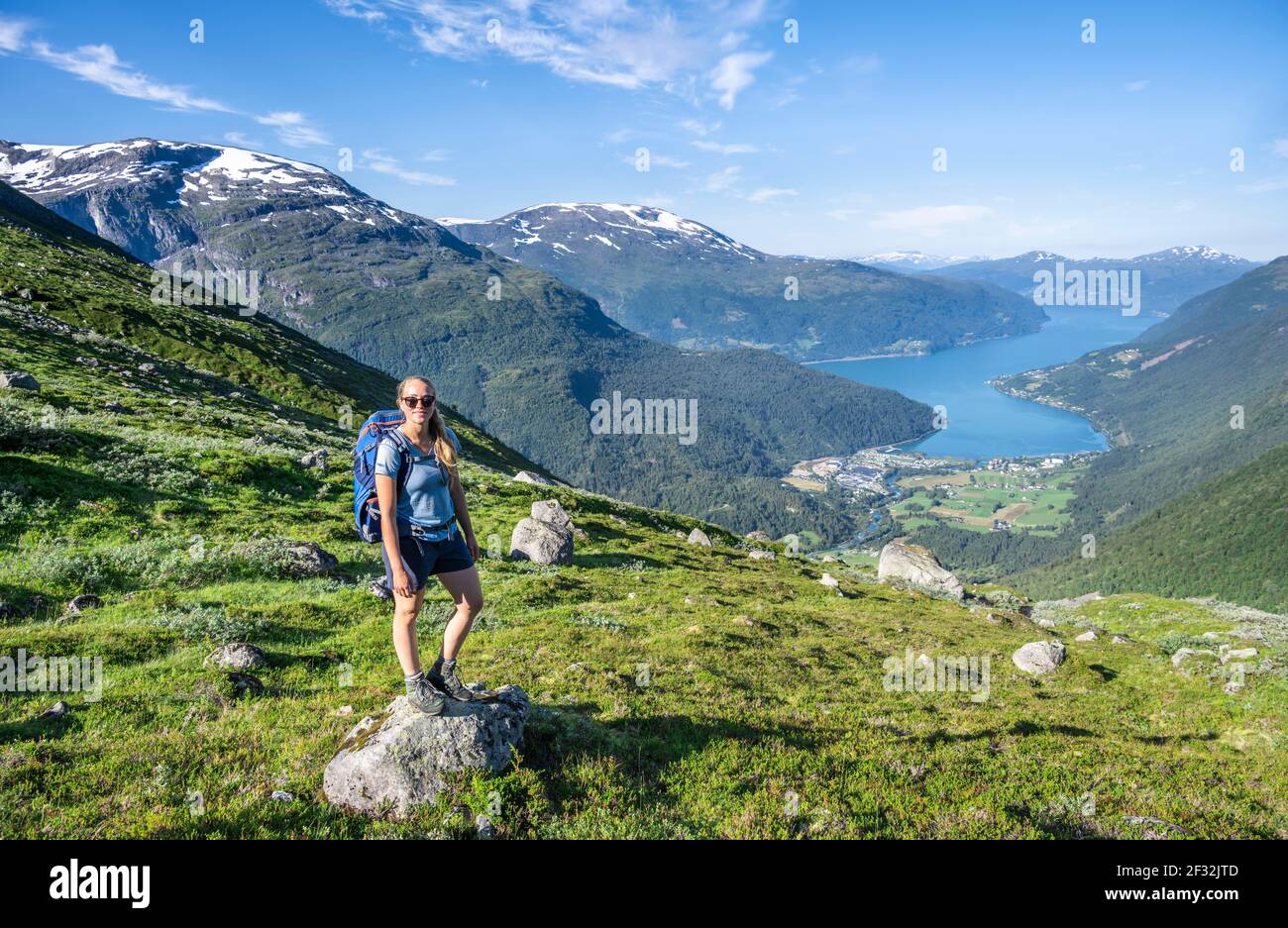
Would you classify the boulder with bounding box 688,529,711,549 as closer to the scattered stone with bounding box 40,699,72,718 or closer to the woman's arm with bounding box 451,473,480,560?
the woman's arm with bounding box 451,473,480,560

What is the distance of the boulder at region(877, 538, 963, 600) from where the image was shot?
152 ft

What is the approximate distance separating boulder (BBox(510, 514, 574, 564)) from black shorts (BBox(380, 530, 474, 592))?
61.3 ft

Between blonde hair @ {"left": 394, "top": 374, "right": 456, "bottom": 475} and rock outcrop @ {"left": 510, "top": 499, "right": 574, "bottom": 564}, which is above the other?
blonde hair @ {"left": 394, "top": 374, "right": 456, "bottom": 475}

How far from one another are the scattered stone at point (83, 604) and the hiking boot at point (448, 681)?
10.9m

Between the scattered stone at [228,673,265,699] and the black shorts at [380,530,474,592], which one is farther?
the scattered stone at [228,673,265,699]

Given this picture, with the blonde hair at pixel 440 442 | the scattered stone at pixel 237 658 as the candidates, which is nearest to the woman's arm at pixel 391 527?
the blonde hair at pixel 440 442

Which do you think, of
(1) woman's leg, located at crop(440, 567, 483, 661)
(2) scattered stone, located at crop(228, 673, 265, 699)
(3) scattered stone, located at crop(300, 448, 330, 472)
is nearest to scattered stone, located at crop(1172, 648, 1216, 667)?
(1) woman's leg, located at crop(440, 567, 483, 661)

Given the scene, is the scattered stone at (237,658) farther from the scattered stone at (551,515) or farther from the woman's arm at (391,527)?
the scattered stone at (551,515)

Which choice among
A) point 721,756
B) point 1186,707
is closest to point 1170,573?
point 1186,707

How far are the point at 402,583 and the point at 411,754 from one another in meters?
2.29

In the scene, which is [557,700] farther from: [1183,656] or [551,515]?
[1183,656]

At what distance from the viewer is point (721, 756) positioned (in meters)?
10.1

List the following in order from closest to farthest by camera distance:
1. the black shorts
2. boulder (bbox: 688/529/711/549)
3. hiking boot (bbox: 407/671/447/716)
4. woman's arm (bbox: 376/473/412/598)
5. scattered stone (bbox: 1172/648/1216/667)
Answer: woman's arm (bbox: 376/473/412/598) → the black shorts → hiking boot (bbox: 407/671/447/716) → scattered stone (bbox: 1172/648/1216/667) → boulder (bbox: 688/529/711/549)
